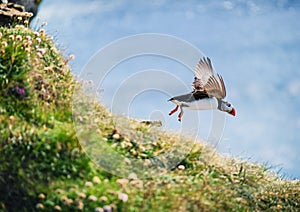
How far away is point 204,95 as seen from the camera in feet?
24.2

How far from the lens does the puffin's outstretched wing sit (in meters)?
7.26

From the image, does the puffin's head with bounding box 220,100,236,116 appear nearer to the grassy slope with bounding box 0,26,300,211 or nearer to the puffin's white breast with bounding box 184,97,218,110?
the puffin's white breast with bounding box 184,97,218,110

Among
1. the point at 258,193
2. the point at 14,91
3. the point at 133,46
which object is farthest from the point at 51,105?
the point at 258,193

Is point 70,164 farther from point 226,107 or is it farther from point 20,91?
point 226,107

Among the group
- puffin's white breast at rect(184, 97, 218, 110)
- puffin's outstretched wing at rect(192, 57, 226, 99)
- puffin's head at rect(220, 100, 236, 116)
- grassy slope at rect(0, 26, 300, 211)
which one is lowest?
grassy slope at rect(0, 26, 300, 211)

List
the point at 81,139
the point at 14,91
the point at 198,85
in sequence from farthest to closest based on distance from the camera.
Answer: the point at 198,85 < the point at 14,91 < the point at 81,139

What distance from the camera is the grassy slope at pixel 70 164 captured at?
510 centimetres

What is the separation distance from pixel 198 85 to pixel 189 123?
1.90ft

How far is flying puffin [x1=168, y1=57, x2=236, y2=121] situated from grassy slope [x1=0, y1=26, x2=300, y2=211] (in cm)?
64

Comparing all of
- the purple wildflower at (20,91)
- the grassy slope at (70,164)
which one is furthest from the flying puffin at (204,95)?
the purple wildflower at (20,91)

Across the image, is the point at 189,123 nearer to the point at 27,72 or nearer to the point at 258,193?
the point at 258,193

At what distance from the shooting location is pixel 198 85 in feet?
24.4

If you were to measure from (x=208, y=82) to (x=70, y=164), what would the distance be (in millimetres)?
2794

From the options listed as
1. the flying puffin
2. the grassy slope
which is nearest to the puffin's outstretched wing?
the flying puffin
